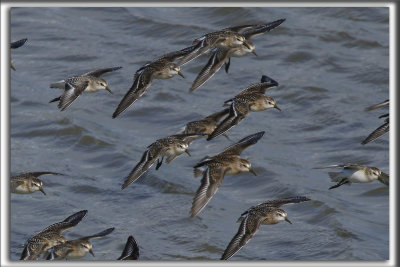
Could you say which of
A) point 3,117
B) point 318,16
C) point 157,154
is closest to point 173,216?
point 157,154

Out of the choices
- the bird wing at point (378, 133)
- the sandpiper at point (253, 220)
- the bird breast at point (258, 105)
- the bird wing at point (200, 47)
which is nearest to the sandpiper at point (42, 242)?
the sandpiper at point (253, 220)

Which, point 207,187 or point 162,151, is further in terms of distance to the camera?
point 162,151

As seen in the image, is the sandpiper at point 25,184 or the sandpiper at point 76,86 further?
the sandpiper at point 76,86

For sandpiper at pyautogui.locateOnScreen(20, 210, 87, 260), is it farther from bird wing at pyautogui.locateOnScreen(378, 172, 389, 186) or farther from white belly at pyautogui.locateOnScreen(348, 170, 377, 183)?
bird wing at pyautogui.locateOnScreen(378, 172, 389, 186)

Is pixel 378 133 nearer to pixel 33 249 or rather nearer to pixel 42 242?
pixel 42 242

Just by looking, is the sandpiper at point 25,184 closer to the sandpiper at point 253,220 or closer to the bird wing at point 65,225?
the bird wing at point 65,225

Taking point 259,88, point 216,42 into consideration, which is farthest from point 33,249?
point 259,88

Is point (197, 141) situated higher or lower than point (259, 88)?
lower

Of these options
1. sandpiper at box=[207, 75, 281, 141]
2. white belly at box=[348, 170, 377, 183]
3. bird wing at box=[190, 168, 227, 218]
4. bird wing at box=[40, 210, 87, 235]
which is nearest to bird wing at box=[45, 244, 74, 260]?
bird wing at box=[40, 210, 87, 235]
